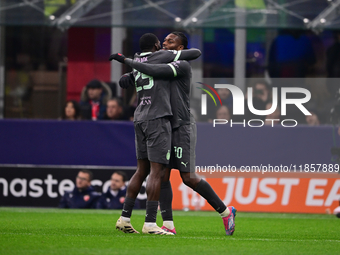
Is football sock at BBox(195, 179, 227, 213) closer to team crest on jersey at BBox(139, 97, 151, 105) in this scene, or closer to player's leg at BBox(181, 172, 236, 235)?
player's leg at BBox(181, 172, 236, 235)

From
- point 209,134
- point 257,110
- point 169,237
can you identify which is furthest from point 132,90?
point 169,237

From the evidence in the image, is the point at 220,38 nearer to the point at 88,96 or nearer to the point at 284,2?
the point at 284,2

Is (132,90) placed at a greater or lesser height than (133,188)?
greater

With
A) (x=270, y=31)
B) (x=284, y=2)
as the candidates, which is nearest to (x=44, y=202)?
(x=284, y=2)

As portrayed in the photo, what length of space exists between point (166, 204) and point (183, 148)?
640mm

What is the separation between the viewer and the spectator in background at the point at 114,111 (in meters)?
11.7

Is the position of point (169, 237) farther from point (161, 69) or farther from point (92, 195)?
point (92, 195)

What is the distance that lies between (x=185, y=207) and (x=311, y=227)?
3.17 meters

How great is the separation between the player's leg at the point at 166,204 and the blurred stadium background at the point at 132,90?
4131 millimetres

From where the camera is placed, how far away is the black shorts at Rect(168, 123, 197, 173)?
6.45 meters

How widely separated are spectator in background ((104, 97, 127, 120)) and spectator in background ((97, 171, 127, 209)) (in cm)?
132

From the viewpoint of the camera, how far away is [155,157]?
6.32 metres

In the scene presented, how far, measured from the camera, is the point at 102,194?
10.9m

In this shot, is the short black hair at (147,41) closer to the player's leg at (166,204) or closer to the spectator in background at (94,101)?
the player's leg at (166,204)
